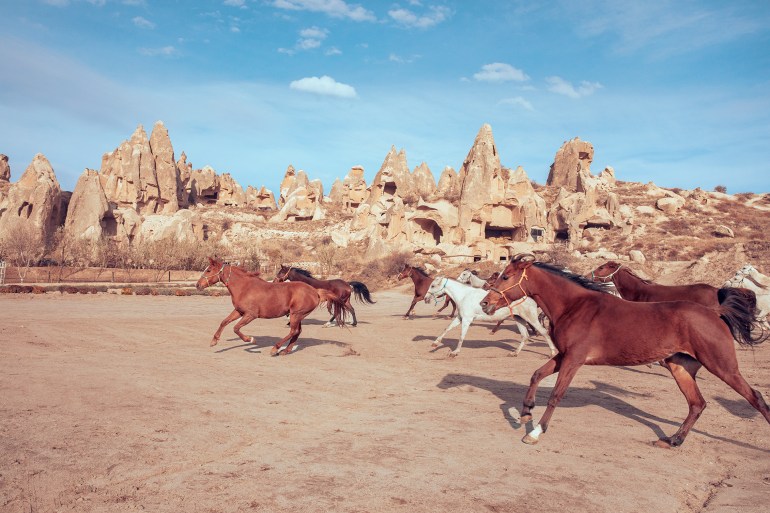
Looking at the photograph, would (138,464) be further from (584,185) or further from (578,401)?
(584,185)

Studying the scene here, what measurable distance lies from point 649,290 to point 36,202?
60.5 metres

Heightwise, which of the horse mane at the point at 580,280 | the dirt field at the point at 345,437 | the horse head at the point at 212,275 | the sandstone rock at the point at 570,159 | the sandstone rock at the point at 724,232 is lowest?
the dirt field at the point at 345,437

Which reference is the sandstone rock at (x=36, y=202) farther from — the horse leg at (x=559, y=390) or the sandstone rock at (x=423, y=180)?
the horse leg at (x=559, y=390)

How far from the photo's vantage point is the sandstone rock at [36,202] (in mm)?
53094

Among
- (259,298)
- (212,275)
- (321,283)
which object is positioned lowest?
(259,298)

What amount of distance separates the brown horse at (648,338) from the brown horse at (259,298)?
22.3ft

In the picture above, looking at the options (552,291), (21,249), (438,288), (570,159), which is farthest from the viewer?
(570,159)

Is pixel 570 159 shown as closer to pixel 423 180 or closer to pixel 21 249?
pixel 423 180

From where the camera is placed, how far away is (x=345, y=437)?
6.15 m

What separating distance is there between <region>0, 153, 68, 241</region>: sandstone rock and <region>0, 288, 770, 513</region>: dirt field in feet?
165

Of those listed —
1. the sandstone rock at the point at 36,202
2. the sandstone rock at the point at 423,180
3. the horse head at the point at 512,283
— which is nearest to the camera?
the horse head at the point at 512,283

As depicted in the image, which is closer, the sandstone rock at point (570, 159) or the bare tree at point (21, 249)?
the bare tree at point (21, 249)

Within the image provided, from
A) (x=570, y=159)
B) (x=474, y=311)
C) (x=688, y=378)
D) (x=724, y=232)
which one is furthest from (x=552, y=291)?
(x=570, y=159)

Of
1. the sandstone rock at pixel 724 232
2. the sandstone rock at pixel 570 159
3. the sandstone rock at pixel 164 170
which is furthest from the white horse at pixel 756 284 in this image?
the sandstone rock at pixel 164 170
